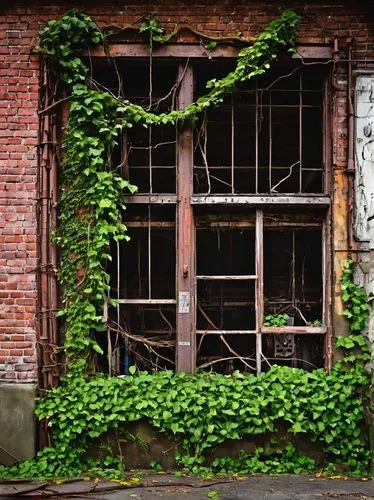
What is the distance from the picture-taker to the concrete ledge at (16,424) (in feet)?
21.3

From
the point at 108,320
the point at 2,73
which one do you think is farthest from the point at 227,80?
the point at 108,320

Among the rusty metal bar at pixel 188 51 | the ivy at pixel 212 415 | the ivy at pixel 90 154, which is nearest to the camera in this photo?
the ivy at pixel 212 415

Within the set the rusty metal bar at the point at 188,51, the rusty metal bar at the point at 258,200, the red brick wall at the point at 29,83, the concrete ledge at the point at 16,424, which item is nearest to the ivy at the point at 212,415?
the concrete ledge at the point at 16,424

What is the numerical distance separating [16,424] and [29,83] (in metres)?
3.83

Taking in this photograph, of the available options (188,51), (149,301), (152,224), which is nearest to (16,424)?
(149,301)

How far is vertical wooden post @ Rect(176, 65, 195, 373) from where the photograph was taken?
22.2 feet

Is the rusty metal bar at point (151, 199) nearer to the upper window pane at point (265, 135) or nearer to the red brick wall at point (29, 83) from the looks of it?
the upper window pane at point (265, 135)

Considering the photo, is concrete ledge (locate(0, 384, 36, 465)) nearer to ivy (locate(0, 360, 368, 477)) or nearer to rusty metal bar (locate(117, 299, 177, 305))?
ivy (locate(0, 360, 368, 477))

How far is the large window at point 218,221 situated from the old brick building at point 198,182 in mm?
18

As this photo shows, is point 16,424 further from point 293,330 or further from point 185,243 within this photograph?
point 293,330

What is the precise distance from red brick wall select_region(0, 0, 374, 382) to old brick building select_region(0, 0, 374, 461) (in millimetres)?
12

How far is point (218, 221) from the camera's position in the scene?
702 cm

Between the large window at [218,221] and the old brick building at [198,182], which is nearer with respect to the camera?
the old brick building at [198,182]

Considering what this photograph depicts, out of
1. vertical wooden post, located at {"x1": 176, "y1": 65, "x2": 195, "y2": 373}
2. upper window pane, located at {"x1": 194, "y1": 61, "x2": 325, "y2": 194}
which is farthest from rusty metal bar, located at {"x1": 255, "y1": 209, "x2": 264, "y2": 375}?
vertical wooden post, located at {"x1": 176, "y1": 65, "x2": 195, "y2": 373}
